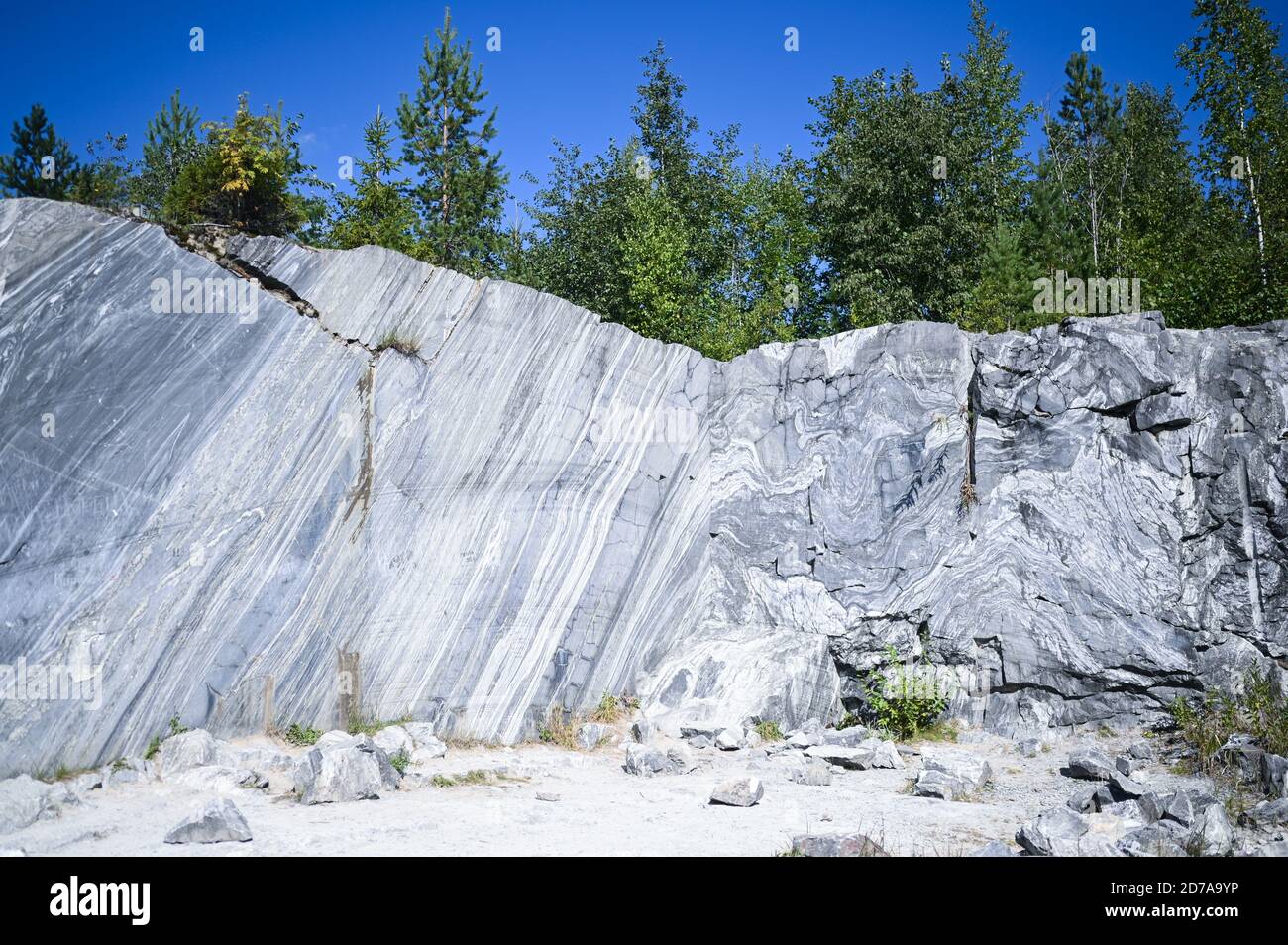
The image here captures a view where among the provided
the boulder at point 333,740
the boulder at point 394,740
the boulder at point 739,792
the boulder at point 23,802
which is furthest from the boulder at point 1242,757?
the boulder at point 23,802

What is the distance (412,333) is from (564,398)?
1.79 meters

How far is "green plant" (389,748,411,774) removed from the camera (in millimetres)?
7959

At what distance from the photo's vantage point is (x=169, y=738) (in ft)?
25.8

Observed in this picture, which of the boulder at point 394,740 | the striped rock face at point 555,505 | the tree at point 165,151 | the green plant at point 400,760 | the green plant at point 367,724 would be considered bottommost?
the green plant at point 400,760

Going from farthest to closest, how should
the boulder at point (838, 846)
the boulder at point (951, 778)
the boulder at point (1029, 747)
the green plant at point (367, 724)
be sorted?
the boulder at point (1029, 747) < the green plant at point (367, 724) < the boulder at point (951, 778) < the boulder at point (838, 846)

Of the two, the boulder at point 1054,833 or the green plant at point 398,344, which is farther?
the green plant at point 398,344

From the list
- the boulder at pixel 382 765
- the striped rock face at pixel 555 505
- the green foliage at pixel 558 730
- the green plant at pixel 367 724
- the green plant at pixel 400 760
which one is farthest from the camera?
the green foliage at pixel 558 730

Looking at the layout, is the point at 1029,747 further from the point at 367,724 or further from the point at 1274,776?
the point at 367,724

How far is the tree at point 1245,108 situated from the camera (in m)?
14.9

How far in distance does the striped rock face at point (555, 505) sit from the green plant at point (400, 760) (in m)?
0.85

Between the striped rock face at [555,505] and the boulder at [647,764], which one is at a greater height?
the striped rock face at [555,505]

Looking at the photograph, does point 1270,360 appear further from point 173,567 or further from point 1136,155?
point 1136,155

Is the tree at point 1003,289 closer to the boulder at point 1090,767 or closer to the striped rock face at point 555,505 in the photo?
the striped rock face at point 555,505
